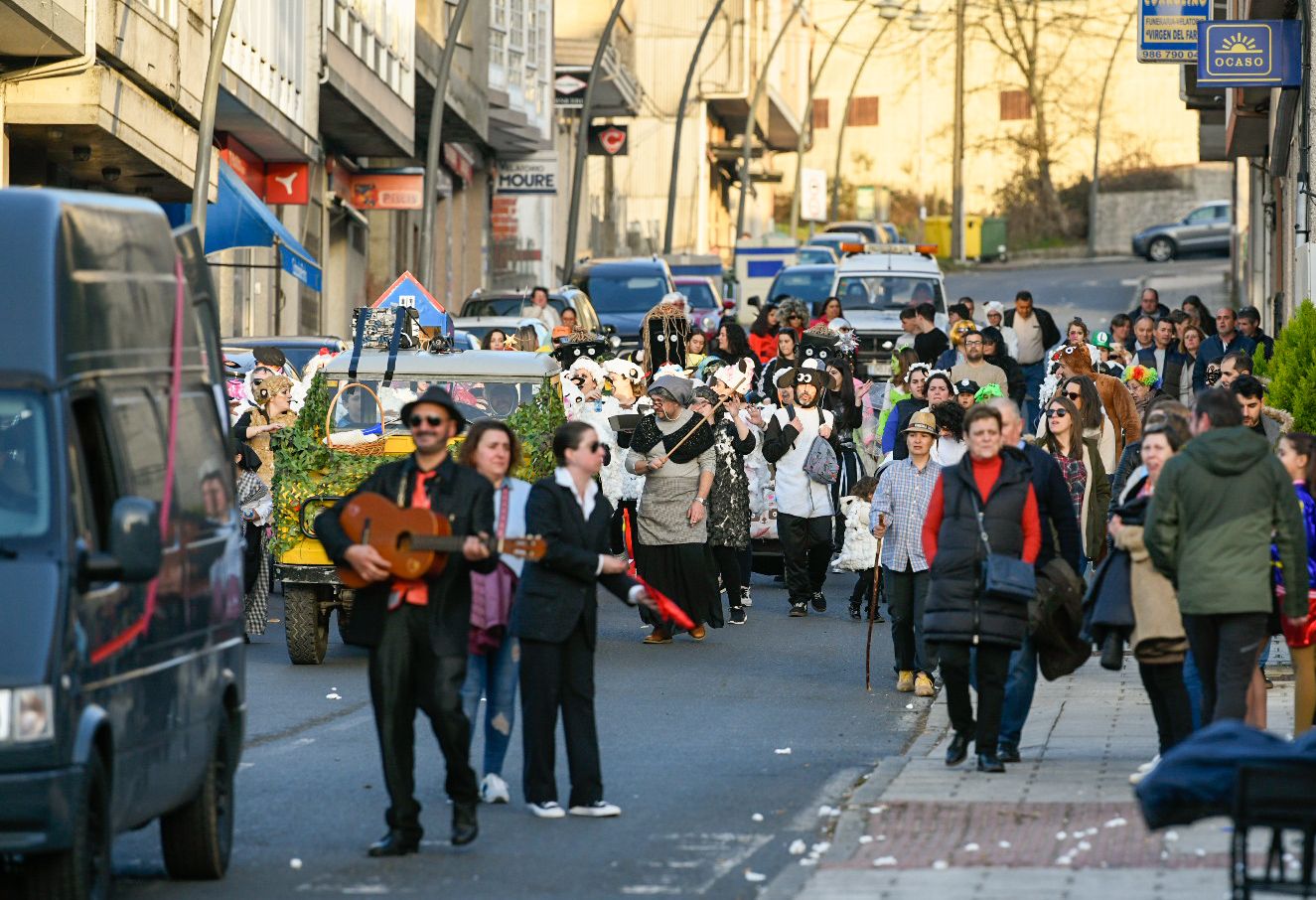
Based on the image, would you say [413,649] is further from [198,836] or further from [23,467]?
[23,467]

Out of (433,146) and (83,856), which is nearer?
(83,856)

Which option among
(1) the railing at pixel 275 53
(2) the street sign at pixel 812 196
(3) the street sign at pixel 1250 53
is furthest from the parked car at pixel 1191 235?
(3) the street sign at pixel 1250 53

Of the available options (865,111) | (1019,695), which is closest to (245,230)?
(1019,695)

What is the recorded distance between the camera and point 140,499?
761 centimetres

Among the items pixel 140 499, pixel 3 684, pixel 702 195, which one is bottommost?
pixel 3 684

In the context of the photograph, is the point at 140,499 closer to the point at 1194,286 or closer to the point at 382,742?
the point at 382,742

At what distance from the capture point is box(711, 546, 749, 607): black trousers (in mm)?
18281

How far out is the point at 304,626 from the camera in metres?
15.7

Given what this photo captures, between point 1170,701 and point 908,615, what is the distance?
370 centimetres

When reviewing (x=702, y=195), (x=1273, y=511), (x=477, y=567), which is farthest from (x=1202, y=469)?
(x=702, y=195)

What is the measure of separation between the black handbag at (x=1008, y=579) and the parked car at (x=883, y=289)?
25778mm

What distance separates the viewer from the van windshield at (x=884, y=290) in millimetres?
38375

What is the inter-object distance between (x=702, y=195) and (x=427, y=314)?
54200mm

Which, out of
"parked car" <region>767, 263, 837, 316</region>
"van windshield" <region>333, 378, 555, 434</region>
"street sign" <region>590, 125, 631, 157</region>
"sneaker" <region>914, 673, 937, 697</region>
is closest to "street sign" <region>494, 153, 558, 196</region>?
"street sign" <region>590, 125, 631, 157</region>
